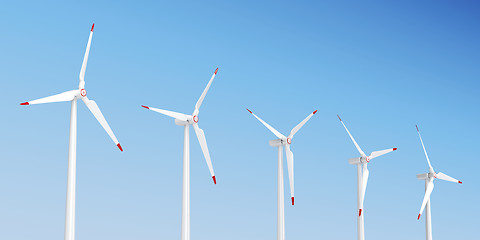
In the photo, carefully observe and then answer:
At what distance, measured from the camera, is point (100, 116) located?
3500cm

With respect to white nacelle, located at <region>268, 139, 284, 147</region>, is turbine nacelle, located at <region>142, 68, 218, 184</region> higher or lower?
lower

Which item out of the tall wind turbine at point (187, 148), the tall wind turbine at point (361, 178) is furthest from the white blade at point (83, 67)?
the tall wind turbine at point (361, 178)

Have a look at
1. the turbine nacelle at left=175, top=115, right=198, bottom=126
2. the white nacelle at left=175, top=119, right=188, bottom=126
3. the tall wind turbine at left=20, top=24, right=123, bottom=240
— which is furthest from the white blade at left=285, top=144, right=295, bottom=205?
the tall wind turbine at left=20, top=24, right=123, bottom=240

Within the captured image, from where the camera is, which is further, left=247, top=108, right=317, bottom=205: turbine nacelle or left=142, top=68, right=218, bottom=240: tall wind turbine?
left=247, top=108, right=317, bottom=205: turbine nacelle

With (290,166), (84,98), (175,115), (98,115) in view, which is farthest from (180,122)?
(290,166)

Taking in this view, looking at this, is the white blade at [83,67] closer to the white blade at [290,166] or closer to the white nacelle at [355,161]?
the white blade at [290,166]

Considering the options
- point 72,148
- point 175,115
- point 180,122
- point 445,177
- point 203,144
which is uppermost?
point 445,177

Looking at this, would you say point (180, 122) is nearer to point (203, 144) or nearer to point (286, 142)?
point (203, 144)

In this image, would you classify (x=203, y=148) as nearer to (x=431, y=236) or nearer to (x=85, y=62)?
(x=85, y=62)

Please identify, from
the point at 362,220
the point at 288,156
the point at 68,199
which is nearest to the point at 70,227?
the point at 68,199

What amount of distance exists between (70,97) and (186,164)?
7218 millimetres

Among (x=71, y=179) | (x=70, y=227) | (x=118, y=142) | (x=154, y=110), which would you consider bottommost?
(x=70, y=227)

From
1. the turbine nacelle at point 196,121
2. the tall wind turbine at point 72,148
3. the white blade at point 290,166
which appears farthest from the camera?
the white blade at point 290,166

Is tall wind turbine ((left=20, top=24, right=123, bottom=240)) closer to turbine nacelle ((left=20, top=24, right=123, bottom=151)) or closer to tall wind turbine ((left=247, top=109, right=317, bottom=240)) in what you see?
turbine nacelle ((left=20, top=24, right=123, bottom=151))
